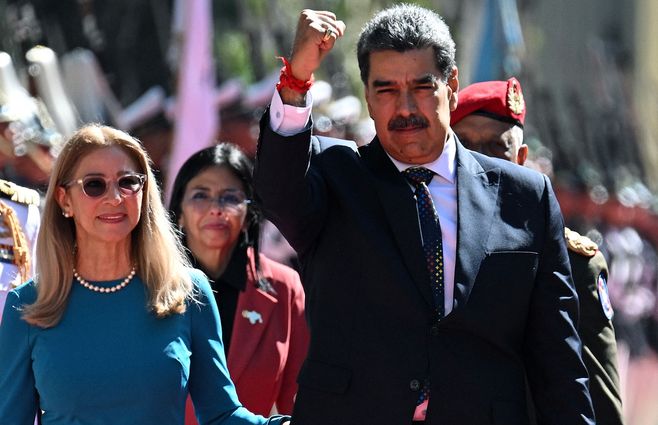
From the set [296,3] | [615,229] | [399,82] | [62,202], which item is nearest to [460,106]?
[399,82]

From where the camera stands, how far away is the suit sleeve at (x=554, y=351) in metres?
3.55

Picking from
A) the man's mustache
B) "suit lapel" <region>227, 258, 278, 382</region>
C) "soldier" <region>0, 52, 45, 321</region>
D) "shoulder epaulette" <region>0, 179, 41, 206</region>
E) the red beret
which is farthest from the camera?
"soldier" <region>0, 52, 45, 321</region>

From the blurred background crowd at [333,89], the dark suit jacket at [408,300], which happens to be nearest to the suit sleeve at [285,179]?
the dark suit jacket at [408,300]

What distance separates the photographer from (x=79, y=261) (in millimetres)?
3756

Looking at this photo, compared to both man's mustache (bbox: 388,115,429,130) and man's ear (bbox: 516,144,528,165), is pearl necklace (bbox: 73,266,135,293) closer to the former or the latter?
man's mustache (bbox: 388,115,429,130)

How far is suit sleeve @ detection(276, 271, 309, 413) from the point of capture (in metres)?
5.11

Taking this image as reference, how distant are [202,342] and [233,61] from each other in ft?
31.7

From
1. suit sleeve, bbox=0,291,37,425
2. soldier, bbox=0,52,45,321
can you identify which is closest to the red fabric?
suit sleeve, bbox=0,291,37,425

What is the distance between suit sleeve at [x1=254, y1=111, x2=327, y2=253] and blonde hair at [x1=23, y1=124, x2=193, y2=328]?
0.50 m

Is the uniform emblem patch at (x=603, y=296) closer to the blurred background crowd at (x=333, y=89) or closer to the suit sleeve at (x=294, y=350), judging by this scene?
the suit sleeve at (x=294, y=350)

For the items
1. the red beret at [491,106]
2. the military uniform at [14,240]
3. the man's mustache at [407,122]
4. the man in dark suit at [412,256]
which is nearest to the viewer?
the man in dark suit at [412,256]

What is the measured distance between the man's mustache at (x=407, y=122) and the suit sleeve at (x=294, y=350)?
1.78 meters

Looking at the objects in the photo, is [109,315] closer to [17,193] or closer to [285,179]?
[285,179]

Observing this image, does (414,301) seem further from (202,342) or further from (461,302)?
(202,342)
